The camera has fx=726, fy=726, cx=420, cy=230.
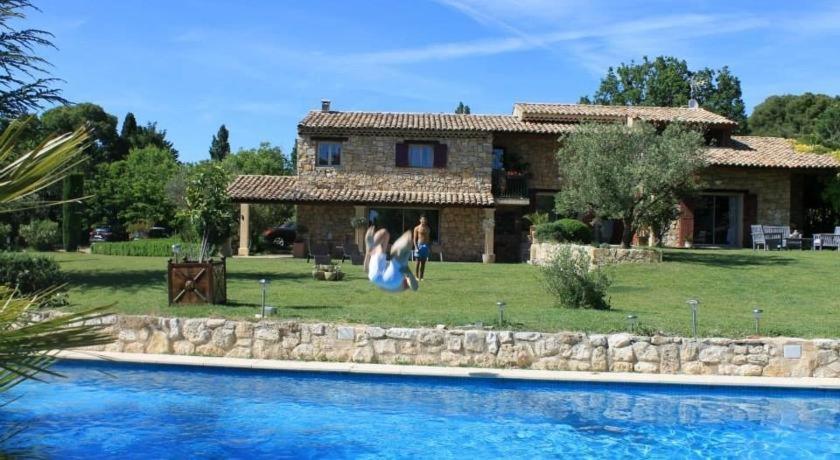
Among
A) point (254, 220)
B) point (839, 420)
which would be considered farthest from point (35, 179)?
point (254, 220)

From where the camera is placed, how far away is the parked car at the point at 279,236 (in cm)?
3034

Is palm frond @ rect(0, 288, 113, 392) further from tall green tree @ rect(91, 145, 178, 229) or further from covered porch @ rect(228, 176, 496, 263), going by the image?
tall green tree @ rect(91, 145, 178, 229)

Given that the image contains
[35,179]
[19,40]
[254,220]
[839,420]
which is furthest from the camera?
[254,220]

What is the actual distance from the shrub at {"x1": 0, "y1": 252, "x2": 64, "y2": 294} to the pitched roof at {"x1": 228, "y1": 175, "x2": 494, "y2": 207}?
11020mm

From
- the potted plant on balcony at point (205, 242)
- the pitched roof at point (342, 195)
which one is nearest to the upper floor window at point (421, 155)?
the pitched roof at point (342, 195)

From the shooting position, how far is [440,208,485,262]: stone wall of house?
1036 inches

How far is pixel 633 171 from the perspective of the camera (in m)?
19.4

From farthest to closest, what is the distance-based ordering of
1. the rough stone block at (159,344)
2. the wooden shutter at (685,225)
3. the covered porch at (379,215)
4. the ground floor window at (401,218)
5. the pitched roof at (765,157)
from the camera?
1. the ground floor window at (401,218)
2. the pitched roof at (765,157)
3. the covered porch at (379,215)
4. the wooden shutter at (685,225)
5. the rough stone block at (159,344)

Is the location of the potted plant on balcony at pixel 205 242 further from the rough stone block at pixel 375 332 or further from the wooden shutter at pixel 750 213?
the wooden shutter at pixel 750 213

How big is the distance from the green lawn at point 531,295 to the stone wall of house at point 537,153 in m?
6.52

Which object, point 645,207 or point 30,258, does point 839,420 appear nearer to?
point 645,207

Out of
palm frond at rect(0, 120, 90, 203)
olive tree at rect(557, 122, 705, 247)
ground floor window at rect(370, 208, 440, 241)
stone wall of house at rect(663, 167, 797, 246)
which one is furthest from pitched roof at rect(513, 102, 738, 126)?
palm frond at rect(0, 120, 90, 203)

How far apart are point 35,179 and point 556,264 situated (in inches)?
434

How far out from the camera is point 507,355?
1024cm
